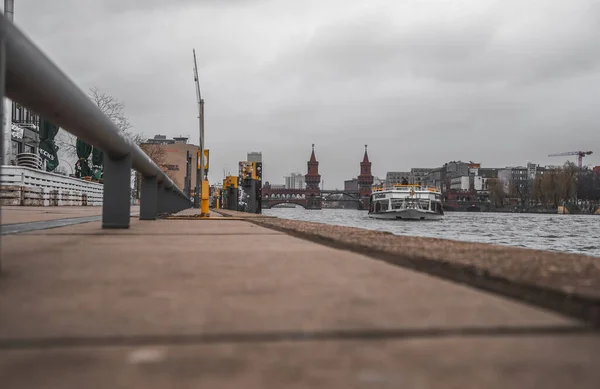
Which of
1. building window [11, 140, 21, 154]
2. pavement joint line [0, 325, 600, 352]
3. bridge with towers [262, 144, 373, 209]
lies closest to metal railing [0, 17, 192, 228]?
pavement joint line [0, 325, 600, 352]

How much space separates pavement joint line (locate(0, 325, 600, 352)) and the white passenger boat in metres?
43.4

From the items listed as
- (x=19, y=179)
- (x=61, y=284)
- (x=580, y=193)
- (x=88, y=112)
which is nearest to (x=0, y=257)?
(x=61, y=284)

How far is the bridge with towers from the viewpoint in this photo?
113 meters

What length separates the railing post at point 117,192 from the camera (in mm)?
4590

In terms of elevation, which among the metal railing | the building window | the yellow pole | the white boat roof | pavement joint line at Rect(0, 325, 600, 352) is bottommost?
pavement joint line at Rect(0, 325, 600, 352)

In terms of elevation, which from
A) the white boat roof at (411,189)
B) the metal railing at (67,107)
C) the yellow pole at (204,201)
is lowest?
the yellow pole at (204,201)

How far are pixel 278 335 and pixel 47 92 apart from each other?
191 centimetres

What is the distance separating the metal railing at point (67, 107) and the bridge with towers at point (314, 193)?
98561 millimetres

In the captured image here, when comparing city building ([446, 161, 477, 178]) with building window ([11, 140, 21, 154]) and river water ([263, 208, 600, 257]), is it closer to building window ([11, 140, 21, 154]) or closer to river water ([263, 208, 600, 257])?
river water ([263, 208, 600, 257])

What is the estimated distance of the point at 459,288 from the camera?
1527 millimetres

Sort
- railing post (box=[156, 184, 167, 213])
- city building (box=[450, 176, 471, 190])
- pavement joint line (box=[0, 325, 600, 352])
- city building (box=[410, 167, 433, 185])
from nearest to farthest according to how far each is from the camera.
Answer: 1. pavement joint line (box=[0, 325, 600, 352])
2. railing post (box=[156, 184, 167, 213])
3. city building (box=[450, 176, 471, 190])
4. city building (box=[410, 167, 433, 185])

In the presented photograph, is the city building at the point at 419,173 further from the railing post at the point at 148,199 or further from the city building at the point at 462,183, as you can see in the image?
the railing post at the point at 148,199

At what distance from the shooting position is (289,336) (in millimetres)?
991

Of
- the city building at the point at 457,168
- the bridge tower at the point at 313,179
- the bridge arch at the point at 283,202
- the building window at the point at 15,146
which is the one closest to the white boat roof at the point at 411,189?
the building window at the point at 15,146
